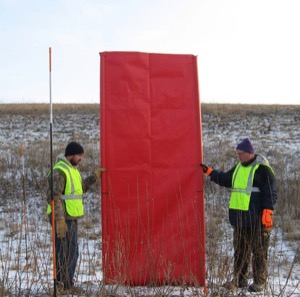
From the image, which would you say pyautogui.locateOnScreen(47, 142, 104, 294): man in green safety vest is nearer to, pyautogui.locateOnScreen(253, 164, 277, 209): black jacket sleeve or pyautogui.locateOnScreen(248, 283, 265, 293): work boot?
pyautogui.locateOnScreen(253, 164, 277, 209): black jacket sleeve

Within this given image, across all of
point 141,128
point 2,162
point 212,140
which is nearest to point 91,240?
point 141,128

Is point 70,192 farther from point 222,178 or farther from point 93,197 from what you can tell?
point 93,197

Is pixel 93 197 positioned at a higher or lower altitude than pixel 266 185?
lower

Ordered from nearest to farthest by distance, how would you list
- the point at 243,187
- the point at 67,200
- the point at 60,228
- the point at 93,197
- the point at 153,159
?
the point at 60,228 < the point at 153,159 < the point at 67,200 < the point at 243,187 < the point at 93,197

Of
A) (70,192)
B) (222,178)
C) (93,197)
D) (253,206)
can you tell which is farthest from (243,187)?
(93,197)

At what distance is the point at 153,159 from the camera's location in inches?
191

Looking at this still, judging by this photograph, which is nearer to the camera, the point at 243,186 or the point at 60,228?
the point at 60,228

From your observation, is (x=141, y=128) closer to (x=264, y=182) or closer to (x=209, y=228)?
(x=264, y=182)

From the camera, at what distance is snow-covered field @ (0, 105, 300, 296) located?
4375 mm

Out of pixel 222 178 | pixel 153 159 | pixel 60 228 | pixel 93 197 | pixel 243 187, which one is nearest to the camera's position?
pixel 60 228

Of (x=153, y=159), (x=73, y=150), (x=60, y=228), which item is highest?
(x=73, y=150)

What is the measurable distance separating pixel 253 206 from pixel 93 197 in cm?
654

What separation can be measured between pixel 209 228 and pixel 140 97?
13.9 feet

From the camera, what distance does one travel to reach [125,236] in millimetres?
4730
